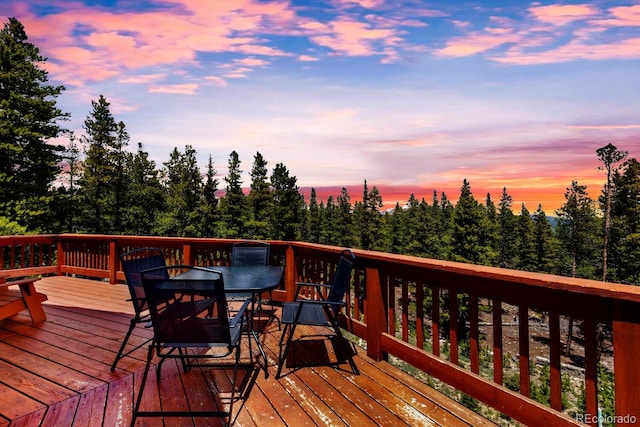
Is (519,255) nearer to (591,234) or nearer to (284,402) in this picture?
(591,234)

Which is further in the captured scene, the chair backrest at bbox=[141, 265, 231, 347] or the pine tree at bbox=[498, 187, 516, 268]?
the pine tree at bbox=[498, 187, 516, 268]

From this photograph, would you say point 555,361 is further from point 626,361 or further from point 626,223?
point 626,223

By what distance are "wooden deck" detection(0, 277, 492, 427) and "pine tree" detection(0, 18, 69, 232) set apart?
14.4 meters

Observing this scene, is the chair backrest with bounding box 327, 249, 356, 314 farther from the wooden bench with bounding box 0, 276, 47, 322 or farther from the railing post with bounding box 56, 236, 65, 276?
the railing post with bounding box 56, 236, 65, 276

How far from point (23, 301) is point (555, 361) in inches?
211

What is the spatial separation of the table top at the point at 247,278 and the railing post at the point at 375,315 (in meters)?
0.93

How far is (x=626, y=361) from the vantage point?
5.16 ft

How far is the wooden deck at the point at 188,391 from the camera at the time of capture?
218 cm

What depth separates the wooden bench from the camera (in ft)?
11.8

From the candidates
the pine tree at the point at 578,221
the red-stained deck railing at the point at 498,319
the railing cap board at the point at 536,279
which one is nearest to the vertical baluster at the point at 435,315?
the red-stained deck railing at the point at 498,319

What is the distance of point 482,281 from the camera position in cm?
220

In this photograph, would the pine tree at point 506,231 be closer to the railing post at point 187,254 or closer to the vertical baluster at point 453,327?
the railing post at point 187,254

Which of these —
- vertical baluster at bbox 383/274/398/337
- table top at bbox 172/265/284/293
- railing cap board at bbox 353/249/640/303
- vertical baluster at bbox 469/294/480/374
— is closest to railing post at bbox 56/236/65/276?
table top at bbox 172/265/284/293

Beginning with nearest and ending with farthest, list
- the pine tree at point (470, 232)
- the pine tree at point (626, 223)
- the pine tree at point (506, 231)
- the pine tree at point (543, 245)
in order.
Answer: the pine tree at point (626, 223) < the pine tree at point (470, 232) < the pine tree at point (543, 245) < the pine tree at point (506, 231)
